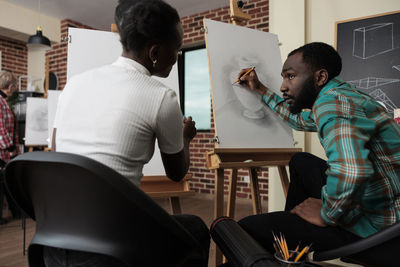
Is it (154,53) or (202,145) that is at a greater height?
(154,53)

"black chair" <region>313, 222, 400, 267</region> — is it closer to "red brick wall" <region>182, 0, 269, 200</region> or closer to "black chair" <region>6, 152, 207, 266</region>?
"black chair" <region>6, 152, 207, 266</region>

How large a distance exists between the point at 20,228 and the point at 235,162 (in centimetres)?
241

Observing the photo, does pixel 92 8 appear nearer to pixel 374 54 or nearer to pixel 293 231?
pixel 374 54

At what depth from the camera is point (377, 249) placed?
983 millimetres

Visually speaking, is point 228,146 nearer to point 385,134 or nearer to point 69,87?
point 385,134

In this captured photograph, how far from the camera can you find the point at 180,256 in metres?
0.79

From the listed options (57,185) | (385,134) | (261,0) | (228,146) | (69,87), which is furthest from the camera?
(261,0)

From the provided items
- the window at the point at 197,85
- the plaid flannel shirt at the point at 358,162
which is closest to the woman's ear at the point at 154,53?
the plaid flannel shirt at the point at 358,162

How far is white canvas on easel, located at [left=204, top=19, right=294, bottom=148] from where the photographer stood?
1766 millimetres

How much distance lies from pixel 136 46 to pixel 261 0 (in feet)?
11.5

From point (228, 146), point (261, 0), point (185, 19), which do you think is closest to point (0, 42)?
point (185, 19)

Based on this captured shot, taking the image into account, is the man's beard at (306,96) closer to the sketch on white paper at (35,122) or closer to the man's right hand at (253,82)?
the man's right hand at (253,82)

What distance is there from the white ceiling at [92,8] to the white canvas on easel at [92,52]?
2623 mm

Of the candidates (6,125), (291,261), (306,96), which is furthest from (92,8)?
(291,261)
